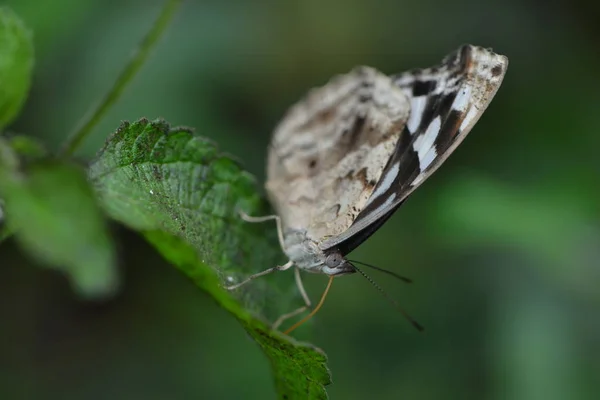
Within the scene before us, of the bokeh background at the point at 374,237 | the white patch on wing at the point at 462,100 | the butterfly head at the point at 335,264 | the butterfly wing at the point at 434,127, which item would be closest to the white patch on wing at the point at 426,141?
the butterfly wing at the point at 434,127

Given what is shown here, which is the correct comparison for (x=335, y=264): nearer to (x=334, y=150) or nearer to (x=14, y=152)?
(x=334, y=150)

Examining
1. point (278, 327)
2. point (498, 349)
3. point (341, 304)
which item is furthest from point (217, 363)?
point (498, 349)

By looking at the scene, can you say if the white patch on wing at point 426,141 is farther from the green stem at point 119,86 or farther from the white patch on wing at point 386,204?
the green stem at point 119,86

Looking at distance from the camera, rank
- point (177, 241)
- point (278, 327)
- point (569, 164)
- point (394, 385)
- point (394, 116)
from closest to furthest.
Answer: point (177, 241) < point (278, 327) < point (394, 116) < point (394, 385) < point (569, 164)

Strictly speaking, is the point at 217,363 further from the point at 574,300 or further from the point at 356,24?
the point at 356,24

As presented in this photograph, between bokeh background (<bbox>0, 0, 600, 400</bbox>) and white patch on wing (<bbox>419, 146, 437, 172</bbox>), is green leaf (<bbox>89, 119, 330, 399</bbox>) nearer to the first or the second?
white patch on wing (<bbox>419, 146, 437, 172</bbox>)

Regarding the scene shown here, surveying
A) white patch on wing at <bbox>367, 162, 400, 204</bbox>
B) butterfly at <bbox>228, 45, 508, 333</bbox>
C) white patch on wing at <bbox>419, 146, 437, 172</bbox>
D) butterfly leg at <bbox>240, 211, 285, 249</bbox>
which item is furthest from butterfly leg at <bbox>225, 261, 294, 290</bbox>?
white patch on wing at <bbox>419, 146, 437, 172</bbox>
